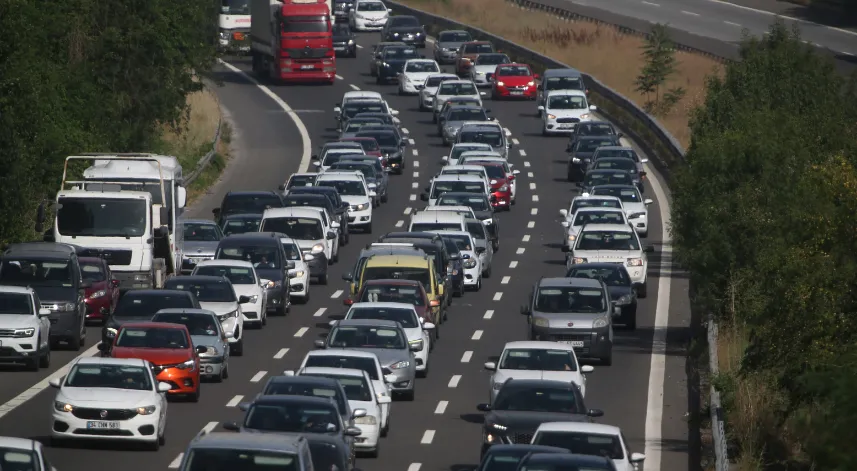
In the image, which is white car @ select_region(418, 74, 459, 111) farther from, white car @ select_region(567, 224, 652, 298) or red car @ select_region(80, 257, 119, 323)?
red car @ select_region(80, 257, 119, 323)

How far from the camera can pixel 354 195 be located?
52125 mm

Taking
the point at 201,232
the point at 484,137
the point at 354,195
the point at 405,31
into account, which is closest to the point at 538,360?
the point at 201,232

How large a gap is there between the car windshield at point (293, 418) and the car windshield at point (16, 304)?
9.70 meters

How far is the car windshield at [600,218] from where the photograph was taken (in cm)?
4766

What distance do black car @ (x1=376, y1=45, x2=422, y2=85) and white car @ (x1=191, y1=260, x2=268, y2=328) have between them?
145 feet

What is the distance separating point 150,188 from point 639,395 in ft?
43.7

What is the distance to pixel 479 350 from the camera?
1454 inches

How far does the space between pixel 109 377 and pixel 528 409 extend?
243 inches

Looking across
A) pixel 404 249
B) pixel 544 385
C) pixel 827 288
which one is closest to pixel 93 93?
pixel 404 249

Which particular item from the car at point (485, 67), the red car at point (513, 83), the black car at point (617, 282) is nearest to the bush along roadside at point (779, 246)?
the black car at point (617, 282)

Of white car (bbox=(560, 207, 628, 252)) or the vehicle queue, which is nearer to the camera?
the vehicle queue

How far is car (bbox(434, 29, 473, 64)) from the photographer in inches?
3487

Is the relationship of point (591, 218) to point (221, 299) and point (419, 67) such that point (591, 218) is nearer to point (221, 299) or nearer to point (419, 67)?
point (221, 299)

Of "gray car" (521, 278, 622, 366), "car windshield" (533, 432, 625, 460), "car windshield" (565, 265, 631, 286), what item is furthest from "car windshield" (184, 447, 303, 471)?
"car windshield" (565, 265, 631, 286)
